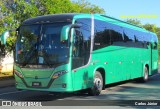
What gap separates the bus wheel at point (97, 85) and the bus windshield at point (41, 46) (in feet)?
7.72

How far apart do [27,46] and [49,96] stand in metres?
2.66

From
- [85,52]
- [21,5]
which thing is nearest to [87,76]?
[85,52]

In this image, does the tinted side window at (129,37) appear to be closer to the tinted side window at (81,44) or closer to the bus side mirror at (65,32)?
the tinted side window at (81,44)

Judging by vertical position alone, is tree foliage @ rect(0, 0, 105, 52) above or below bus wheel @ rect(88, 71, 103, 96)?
above

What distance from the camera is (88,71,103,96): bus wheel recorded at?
14910 mm

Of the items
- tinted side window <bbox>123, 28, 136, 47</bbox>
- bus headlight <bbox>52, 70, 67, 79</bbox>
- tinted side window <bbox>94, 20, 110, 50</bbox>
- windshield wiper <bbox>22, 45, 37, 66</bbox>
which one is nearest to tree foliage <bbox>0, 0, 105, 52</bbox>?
tinted side window <bbox>123, 28, 136, 47</bbox>

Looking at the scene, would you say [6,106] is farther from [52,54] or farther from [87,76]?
[87,76]

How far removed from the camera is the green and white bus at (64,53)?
13156 millimetres

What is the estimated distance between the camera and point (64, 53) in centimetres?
1314

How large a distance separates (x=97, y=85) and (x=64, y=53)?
106 inches

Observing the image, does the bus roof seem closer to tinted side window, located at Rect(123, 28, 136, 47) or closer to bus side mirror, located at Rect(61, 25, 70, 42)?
bus side mirror, located at Rect(61, 25, 70, 42)

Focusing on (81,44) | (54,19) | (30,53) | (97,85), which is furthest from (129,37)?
(30,53)

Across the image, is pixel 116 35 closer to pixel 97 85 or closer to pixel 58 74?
pixel 97 85

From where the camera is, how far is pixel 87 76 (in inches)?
564
